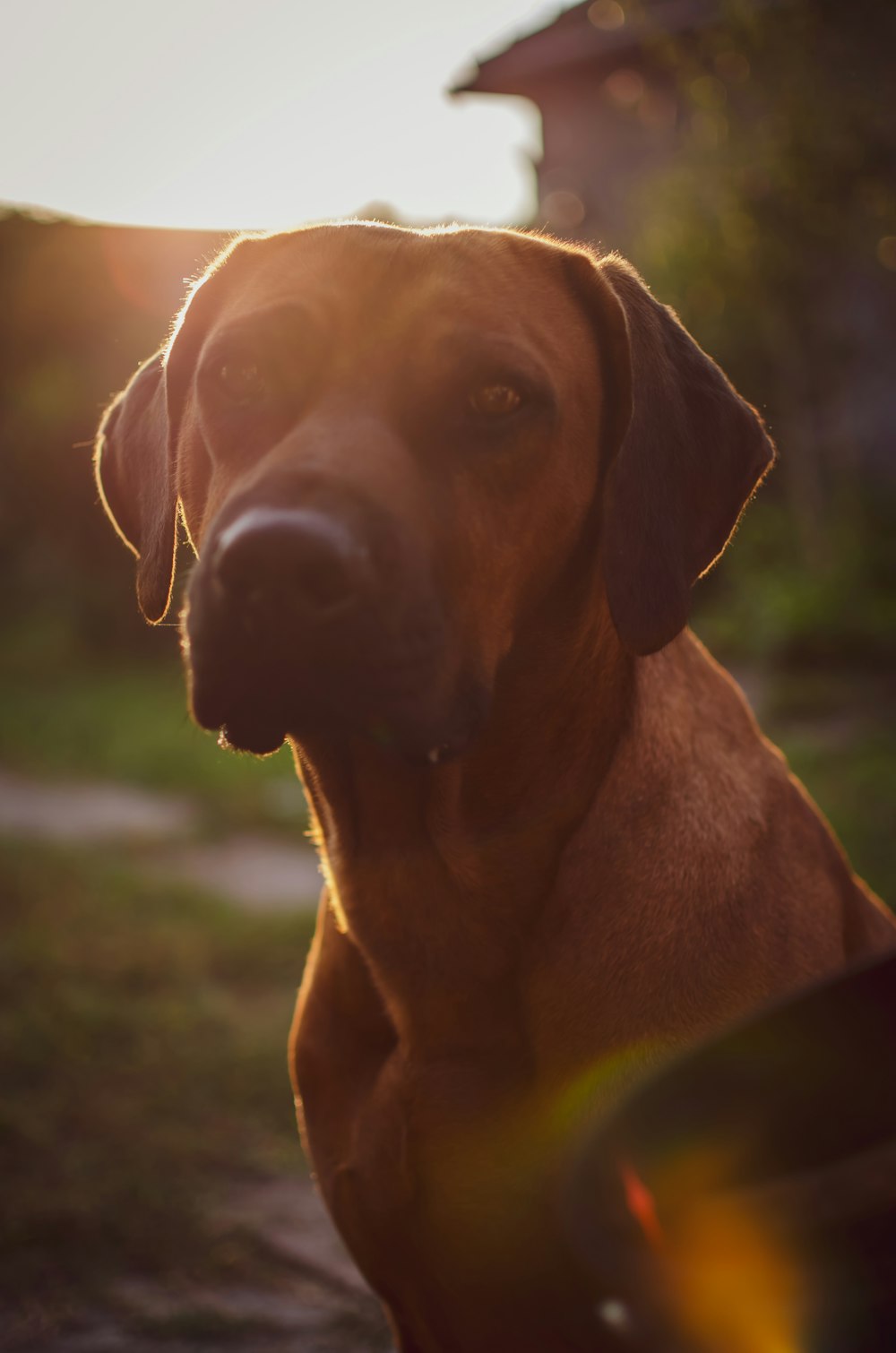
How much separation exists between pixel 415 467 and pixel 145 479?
2.72 ft

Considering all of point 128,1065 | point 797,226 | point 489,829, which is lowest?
point 128,1065

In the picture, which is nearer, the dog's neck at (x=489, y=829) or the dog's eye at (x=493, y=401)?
the dog's eye at (x=493, y=401)

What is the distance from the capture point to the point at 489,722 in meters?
2.13

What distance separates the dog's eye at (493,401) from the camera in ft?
6.60

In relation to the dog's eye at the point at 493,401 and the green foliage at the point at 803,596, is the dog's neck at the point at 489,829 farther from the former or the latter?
the green foliage at the point at 803,596

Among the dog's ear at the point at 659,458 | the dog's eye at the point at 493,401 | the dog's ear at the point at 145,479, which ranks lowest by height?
the dog's ear at the point at 145,479

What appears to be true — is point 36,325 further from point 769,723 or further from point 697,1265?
point 697,1265

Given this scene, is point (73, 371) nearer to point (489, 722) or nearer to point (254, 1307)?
point (254, 1307)

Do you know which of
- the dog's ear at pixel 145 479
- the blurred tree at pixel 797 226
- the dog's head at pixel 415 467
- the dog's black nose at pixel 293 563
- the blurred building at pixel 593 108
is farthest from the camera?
the blurred building at pixel 593 108

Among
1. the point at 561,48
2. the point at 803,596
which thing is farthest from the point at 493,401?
the point at 561,48

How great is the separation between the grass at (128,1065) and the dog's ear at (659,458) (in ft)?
7.80

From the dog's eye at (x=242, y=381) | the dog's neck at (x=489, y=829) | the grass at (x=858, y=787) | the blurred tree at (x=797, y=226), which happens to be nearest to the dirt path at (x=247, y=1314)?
the dog's neck at (x=489, y=829)

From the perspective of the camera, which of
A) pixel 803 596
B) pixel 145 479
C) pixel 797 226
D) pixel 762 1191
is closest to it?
pixel 762 1191

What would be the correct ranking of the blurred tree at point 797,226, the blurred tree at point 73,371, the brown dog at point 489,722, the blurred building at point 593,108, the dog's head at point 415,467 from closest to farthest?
1. the dog's head at point 415,467
2. the brown dog at point 489,722
3. the blurred tree at point 797,226
4. the blurred tree at point 73,371
5. the blurred building at point 593,108
